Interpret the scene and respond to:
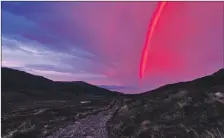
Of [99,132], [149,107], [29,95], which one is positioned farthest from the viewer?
[29,95]

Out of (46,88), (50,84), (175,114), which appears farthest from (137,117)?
(46,88)

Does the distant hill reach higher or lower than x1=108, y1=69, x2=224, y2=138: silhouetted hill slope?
higher

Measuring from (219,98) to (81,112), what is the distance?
18.3 meters

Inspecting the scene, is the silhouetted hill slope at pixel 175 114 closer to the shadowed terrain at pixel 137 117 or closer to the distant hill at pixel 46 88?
the shadowed terrain at pixel 137 117

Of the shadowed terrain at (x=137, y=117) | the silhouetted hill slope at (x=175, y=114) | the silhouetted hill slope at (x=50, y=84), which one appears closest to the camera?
the silhouetted hill slope at (x=175, y=114)

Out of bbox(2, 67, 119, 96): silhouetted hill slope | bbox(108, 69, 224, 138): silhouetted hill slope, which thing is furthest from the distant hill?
bbox(108, 69, 224, 138): silhouetted hill slope

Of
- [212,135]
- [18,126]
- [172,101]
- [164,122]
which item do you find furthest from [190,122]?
[18,126]

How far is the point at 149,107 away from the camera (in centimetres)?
3912

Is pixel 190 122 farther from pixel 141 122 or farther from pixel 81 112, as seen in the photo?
pixel 81 112

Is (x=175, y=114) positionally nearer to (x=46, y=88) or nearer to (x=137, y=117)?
(x=137, y=117)

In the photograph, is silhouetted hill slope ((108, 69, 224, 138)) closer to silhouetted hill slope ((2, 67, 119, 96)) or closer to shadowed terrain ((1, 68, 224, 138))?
shadowed terrain ((1, 68, 224, 138))

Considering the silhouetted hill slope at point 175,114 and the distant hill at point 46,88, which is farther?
the distant hill at point 46,88

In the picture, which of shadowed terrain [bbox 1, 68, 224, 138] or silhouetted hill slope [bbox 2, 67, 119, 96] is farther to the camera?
silhouetted hill slope [bbox 2, 67, 119, 96]

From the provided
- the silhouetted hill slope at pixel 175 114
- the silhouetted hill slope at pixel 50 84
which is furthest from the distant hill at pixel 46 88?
the silhouetted hill slope at pixel 175 114
